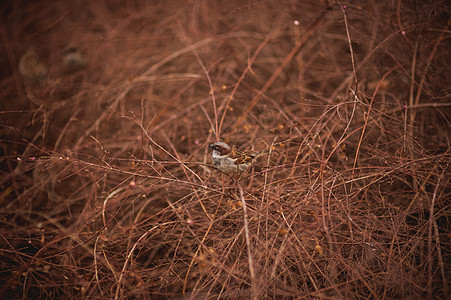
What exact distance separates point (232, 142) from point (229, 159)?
1.50ft

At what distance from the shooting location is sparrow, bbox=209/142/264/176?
121 centimetres

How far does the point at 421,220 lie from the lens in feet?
4.12

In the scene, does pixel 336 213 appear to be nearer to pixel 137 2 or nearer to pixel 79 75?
pixel 79 75

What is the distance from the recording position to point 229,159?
1212 mm

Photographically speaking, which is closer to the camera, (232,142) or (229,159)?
(229,159)

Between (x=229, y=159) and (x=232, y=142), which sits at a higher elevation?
(x=229, y=159)

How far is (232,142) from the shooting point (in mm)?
1661

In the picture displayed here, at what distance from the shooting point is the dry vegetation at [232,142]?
119 centimetres

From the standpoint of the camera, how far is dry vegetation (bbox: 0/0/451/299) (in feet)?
3.89

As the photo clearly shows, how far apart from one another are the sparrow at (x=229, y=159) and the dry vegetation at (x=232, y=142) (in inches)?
3.1

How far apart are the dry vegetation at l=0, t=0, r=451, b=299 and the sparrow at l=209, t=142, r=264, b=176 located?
79 millimetres

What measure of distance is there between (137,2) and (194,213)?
2511mm

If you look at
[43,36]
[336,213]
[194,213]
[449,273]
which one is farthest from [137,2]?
[449,273]

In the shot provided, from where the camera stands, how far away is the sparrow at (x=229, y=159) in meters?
1.21
